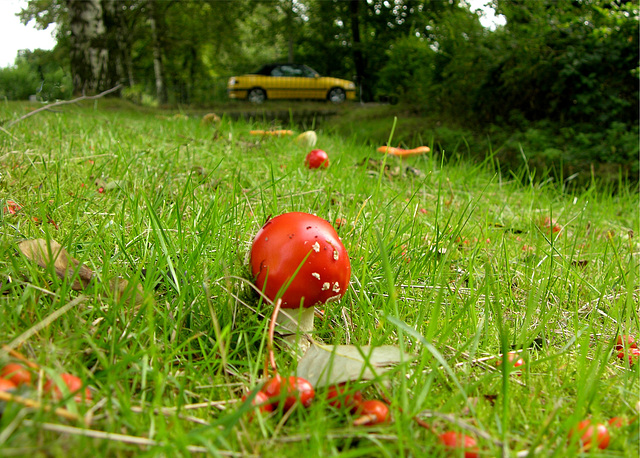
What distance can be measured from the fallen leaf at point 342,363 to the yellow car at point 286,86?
1457 centimetres

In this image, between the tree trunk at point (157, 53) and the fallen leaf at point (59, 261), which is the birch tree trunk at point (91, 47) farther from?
the tree trunk at point (157, 53)

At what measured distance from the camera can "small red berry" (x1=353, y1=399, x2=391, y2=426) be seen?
817 mm

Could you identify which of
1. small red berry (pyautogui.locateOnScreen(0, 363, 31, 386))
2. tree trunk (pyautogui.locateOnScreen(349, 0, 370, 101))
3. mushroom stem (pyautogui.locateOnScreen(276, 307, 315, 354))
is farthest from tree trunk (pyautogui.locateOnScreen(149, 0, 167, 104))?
small red berry (pyautogui.locateOnScreen(0, 363, 31, 386))

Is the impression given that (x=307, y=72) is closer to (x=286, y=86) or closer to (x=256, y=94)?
(x=286, y=86)

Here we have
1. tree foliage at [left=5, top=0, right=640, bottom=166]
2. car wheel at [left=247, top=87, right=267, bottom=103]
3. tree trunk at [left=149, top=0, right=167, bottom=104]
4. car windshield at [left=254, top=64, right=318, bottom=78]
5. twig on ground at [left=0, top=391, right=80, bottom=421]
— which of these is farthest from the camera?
tree trunk at [left=149, top=0, right=167, bottom=104]

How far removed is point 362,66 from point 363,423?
19.1 metres

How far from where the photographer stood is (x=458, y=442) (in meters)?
0.76

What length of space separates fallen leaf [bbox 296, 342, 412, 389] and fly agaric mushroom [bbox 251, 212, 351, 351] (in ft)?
0.29

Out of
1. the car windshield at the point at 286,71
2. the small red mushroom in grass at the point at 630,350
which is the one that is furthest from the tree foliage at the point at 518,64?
the car windshield at the point at 286,71

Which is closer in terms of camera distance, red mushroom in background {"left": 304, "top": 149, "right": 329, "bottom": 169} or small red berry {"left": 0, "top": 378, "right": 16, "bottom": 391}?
small red berry {"left": 0, "top": 378, "right": 16, "bottom": 391}

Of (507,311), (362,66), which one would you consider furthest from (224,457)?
(362,66)

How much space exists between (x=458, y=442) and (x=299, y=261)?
0.50m

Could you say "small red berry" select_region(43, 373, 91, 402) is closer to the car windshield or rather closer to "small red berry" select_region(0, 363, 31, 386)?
"small red berry" select_region(0, 363, 31, 386)

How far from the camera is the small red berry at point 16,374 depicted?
715mm
